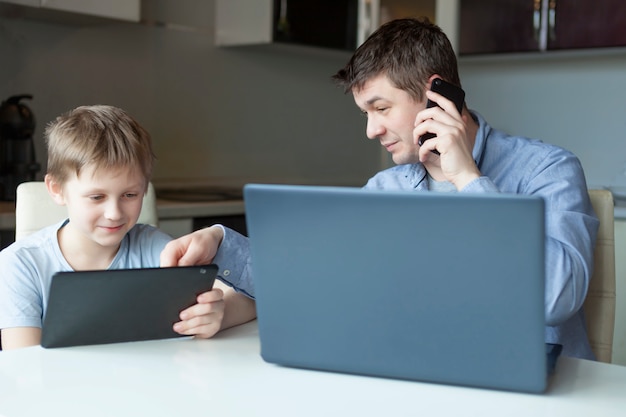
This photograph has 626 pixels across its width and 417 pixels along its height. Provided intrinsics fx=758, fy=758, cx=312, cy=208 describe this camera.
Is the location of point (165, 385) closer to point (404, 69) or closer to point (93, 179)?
point (93, 179)

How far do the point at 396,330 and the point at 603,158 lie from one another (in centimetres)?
275

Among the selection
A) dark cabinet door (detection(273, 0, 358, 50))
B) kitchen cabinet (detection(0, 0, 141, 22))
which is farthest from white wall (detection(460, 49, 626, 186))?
kitchen cabinet (detection(0, 0, 141, 22))

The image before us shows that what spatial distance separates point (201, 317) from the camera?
113cm

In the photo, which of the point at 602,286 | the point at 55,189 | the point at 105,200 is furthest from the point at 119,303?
the point at 602,286

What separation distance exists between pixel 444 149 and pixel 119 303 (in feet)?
1.81

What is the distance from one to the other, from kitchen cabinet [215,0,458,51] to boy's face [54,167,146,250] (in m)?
2.03

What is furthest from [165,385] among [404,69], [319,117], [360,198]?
[319,117]

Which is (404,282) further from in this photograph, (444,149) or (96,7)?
(96,7)

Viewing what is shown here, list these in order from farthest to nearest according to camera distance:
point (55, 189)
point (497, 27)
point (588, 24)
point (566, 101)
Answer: point (566, 101)
point (497, 27)
point (588, 24)
point (55, 189)

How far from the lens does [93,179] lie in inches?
54.1

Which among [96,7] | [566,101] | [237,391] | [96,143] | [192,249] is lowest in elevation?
[237,391]

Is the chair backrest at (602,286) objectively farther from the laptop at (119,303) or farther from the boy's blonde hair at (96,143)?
the boy's blonde hair at (96,143)

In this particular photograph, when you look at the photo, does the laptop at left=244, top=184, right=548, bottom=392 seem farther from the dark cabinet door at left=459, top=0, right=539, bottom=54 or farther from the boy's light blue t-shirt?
the dark cabinet door at left=459, top=0, right=539, bottom=54

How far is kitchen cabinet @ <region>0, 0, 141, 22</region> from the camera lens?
2.57 meters
